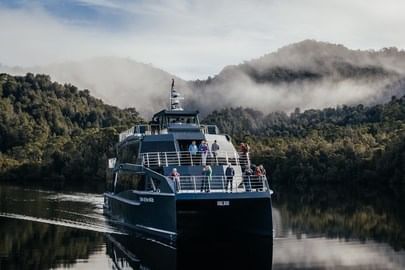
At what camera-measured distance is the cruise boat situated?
32750 millimetres

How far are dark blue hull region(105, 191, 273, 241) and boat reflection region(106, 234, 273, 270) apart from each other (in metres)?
0.75

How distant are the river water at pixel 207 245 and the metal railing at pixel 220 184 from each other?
268cm

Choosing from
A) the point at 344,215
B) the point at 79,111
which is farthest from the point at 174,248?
the point at 79,111

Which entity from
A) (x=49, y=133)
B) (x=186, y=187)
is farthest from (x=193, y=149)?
(x=49, y=133)

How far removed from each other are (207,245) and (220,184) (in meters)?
3.26

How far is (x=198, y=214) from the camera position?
38688 mm

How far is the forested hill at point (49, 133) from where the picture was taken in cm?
11944

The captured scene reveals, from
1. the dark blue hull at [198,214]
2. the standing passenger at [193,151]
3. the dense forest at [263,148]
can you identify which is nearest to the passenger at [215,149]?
the standing passenger at [193,151]

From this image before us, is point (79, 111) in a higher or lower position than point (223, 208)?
higher

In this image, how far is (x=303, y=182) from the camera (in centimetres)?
10550

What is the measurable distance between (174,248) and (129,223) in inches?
295

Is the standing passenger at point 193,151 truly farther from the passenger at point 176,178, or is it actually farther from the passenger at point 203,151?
the passenger at point 176,178

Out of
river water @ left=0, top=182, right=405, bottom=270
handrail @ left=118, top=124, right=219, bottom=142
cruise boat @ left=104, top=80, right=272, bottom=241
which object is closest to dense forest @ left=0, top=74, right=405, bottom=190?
river water @ left=0, top=182, right=405, bottom=270

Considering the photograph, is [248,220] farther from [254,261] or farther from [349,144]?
[349,144]
